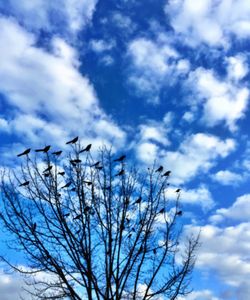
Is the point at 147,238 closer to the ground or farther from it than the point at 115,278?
farther from it

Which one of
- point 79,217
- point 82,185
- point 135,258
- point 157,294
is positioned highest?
point 82,185

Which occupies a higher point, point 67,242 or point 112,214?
point 112,214

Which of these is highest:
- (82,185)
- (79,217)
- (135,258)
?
(82,185)

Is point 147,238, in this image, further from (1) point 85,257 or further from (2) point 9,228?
(2) point 9,228

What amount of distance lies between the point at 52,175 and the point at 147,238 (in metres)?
3.37

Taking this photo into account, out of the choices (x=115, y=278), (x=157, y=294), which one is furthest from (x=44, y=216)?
(x=157, y=294)

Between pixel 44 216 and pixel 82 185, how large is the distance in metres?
1.41

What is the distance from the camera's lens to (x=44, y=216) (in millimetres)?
12742

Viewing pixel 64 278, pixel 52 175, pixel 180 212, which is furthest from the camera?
pixel 180 212

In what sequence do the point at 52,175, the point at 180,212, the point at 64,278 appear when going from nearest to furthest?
the point at 64,278 → the point at 52,175 → the point at 180,212

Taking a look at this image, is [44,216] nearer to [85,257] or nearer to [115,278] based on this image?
[85,257]

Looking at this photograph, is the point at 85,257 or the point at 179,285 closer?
the point at 85,257

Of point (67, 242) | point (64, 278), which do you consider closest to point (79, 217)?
point (67, 242)

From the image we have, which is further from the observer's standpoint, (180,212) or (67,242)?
(180,212)
